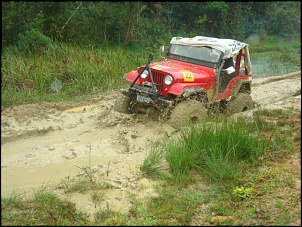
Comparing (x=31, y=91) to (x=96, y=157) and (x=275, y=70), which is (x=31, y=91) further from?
(x=275, y=70)

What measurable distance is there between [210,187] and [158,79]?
2795mm

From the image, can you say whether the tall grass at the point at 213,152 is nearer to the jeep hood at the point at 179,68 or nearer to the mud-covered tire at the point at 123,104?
the jeep hood at the point at 179,68

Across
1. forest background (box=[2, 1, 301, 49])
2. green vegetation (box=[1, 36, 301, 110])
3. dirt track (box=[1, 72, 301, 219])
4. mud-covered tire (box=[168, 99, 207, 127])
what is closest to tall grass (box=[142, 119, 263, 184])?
dirt track (box=[1, 72, 301, 219])

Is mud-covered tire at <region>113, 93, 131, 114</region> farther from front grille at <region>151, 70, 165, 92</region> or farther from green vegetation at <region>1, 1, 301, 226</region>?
green vegetation at <region>1, 1, 301, 226</region>

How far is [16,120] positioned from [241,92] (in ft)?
15.2

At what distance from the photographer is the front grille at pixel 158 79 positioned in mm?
8359

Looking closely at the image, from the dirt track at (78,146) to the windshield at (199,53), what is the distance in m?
1.52

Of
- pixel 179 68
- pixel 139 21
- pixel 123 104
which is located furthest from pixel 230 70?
pixel 139 21

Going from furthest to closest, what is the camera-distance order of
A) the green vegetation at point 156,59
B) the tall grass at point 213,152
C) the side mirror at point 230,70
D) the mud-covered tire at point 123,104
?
the side mirror at point 230,70, the mud-covered tire at point 123,104, the tall grass at point 213,152, the green vegetation at point 156,59

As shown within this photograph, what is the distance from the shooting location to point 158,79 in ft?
27.6

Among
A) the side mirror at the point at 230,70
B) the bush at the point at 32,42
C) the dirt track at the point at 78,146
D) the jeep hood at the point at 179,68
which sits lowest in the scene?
the dirt track at the point at 78,146

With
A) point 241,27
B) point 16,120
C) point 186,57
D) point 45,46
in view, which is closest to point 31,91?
point 16,120

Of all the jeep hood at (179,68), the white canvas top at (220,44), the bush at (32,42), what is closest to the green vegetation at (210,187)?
the jeep hood at (179,68)

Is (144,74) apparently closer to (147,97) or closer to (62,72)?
(147,97)
